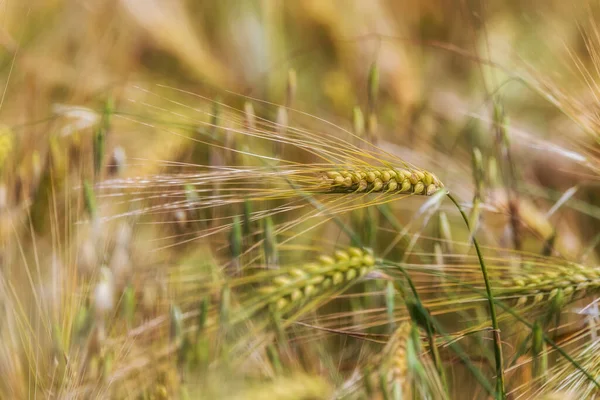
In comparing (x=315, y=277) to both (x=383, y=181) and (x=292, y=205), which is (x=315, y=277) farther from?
(x=292, y=205)

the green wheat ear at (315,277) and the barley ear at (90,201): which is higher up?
the barley ear at (90,201)

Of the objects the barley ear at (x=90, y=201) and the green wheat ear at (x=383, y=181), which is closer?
the green wheat ear at (x=383, y=181)

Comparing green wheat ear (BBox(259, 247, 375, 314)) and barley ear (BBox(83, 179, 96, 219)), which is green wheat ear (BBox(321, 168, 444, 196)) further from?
barley ear (BBox(83, 179, 96, 219))

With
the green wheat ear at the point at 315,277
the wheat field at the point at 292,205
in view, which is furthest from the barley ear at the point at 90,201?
the green wheat ear at the point at 315,277

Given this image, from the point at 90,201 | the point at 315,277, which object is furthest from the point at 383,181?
the point at 90,201

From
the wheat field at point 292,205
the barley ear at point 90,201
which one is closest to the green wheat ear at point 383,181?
the wheat field at point 292,205

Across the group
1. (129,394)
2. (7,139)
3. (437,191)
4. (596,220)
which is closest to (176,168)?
(7,139)

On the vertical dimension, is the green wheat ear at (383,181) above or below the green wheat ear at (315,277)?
above

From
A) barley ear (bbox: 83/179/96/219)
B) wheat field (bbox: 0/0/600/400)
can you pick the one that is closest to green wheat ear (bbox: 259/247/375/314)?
wheat field (bbox: 0/0/600/400)

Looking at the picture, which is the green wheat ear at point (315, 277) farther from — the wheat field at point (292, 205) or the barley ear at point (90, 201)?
the barley ear at point (90, 201)

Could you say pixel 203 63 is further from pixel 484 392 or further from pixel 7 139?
pixel 484 392

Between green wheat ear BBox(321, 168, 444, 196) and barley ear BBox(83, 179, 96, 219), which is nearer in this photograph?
green wheat ear BBox(321, 168, 444, 196)

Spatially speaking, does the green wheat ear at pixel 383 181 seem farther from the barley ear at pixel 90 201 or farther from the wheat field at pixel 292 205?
the barley ear at pixel 90 201
